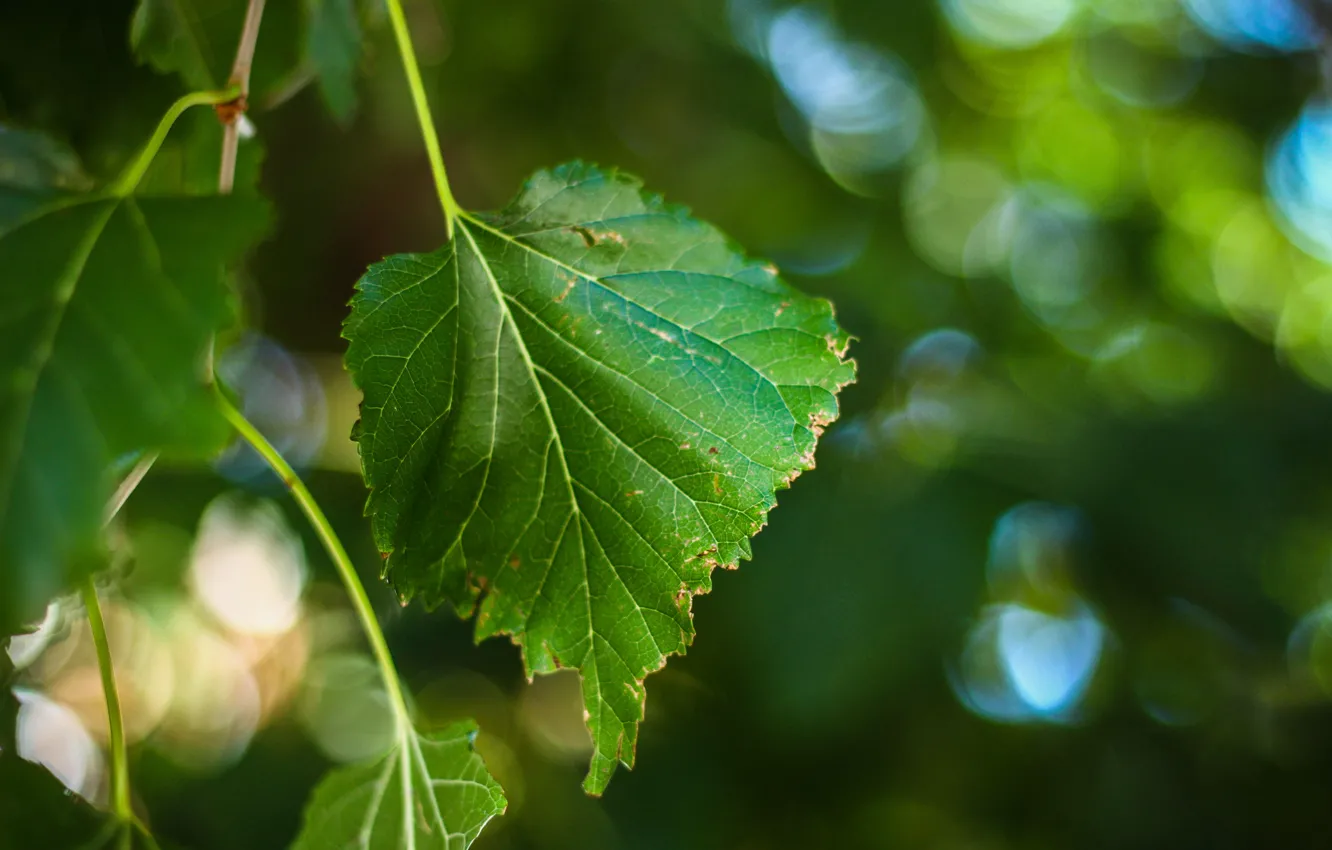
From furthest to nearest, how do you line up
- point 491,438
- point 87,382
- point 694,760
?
point 694,760 < point 491,438 < point 87,382

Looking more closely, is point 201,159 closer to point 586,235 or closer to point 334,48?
point 334,48

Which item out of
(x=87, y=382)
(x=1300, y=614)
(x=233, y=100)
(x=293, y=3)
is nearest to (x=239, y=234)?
(x=87, y=382)

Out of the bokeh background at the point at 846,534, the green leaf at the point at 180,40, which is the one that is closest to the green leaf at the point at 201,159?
the green leaf at the point at 180,40

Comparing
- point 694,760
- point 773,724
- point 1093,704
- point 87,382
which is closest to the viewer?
point 87,382

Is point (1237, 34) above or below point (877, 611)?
above

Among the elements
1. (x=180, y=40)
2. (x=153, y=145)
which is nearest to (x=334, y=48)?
(x=180, y=40)

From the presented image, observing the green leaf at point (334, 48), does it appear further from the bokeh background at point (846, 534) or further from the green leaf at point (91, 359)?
the bokeh background at point (846, 534)

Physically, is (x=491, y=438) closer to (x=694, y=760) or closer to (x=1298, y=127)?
→ (x=694, y=760)
